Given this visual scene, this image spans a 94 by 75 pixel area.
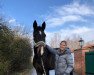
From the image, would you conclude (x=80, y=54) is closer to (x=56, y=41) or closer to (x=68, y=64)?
(x=68, y=64)

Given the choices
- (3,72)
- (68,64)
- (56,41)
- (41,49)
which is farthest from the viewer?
(56,41)

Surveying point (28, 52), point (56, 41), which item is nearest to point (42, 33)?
point (28, 52)

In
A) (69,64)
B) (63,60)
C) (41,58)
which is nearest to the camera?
(69,64)

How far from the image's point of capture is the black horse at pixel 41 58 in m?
10.4

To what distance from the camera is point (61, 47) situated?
9.20 metres

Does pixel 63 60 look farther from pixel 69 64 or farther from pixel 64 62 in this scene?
pixel 69 64

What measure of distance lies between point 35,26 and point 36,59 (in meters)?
1.07

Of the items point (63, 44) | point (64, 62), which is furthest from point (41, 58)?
point (63, 44)

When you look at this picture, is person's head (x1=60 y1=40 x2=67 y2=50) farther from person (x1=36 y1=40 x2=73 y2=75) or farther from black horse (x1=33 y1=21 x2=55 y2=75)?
black horse (x1=33 y1=21 x2=55 y2=75)

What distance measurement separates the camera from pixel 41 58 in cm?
1052

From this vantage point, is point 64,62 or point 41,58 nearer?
point 64,62

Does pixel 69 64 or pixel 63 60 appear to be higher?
pixel 63 60

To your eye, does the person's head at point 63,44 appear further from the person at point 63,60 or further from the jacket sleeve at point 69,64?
the jacket sleeve at point 69,64

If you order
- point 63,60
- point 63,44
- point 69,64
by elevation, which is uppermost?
point 63,44
